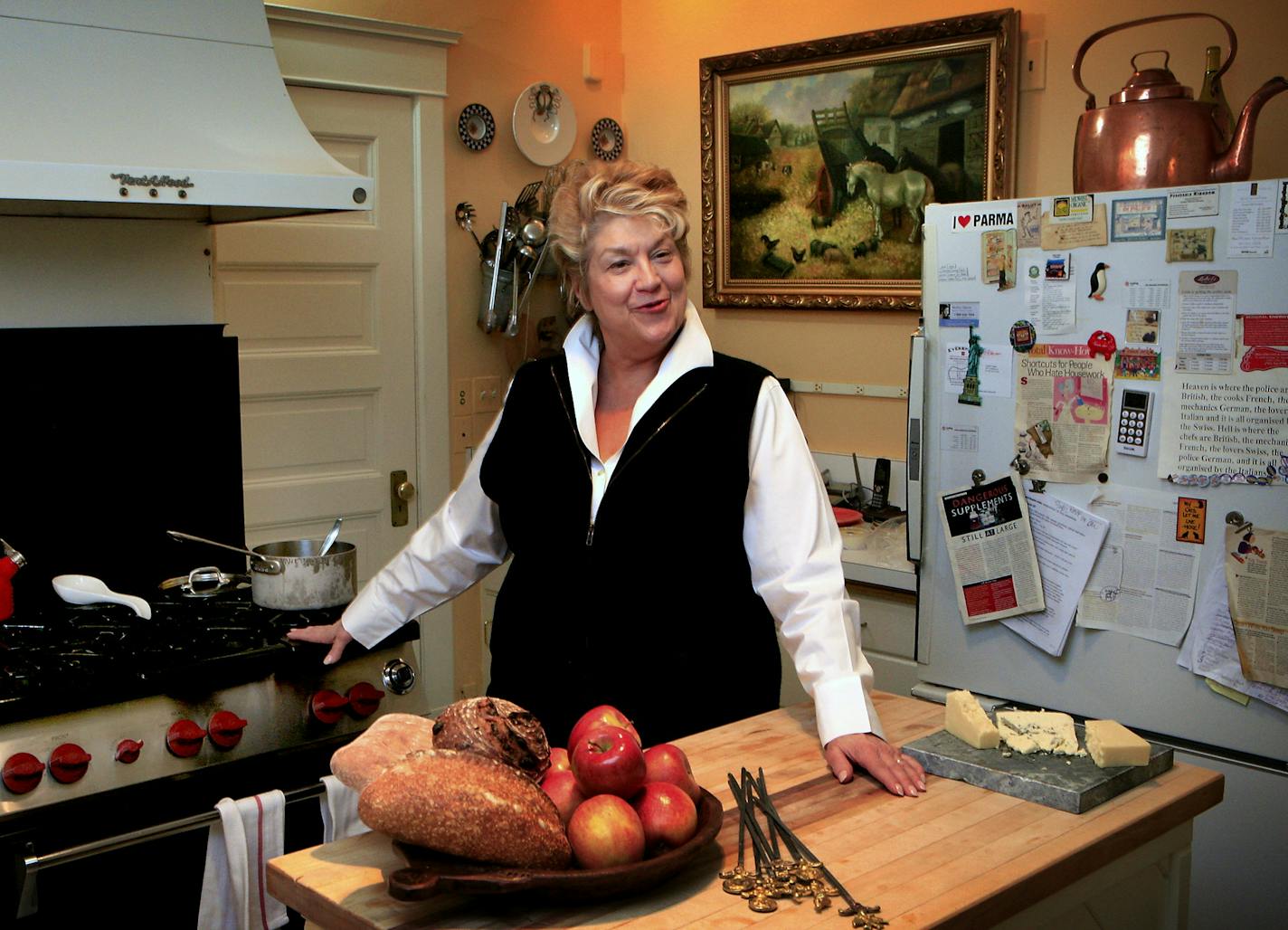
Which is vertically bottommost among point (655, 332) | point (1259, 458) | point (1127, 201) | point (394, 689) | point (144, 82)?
point (394, 689)

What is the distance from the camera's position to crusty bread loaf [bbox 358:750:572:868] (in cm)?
119

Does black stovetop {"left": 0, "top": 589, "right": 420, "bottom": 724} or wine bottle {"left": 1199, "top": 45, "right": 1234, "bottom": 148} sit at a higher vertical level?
wine bottle {"left": 1199, "top": 45, "right": 1234, "bottom": 148}

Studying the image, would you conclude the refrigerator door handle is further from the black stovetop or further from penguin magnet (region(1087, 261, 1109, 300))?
the black stovetop

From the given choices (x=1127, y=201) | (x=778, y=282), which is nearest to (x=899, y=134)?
(x=778, y=282)

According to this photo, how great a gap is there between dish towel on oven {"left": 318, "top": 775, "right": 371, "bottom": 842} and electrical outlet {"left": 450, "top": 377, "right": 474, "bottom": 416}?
196 cm

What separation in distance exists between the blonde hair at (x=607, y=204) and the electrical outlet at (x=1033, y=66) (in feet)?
5.80

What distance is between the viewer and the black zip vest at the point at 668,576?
1.95 meters

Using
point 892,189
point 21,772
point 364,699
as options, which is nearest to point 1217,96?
point 892,189

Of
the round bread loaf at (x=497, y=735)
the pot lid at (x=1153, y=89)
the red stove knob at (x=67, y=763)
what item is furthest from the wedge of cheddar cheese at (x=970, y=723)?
the pot lid at (x=1153, y=89)

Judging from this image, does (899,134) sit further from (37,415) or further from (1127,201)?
(37,415)

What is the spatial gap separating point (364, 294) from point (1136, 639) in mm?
2334

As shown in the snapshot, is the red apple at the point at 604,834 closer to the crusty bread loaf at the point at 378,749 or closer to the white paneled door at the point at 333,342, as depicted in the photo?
the crusty bread loaf at the point at 378,749

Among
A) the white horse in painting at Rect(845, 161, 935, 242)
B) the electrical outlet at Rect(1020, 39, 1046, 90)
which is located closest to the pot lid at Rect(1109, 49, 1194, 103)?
the electrical outlet at Rect(1020, 39, 1046, 90)

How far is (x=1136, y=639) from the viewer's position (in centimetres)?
258
